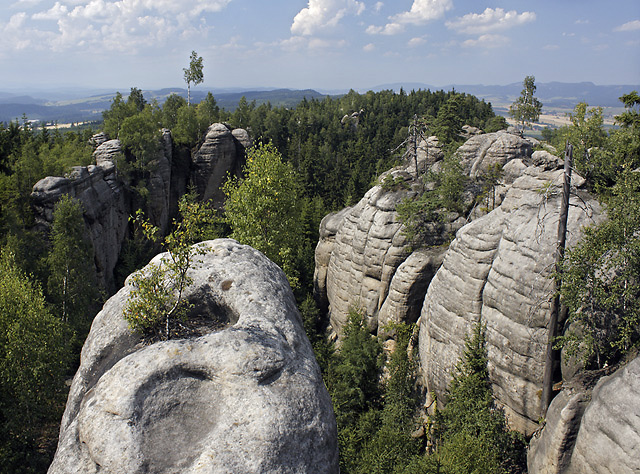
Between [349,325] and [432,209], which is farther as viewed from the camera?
[432,209]

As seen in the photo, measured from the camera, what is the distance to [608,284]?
14719 mm

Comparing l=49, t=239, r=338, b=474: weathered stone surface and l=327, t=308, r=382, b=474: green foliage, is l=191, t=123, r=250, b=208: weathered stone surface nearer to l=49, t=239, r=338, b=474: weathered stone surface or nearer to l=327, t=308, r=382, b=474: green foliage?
l=327, t=308, r=382, b=474: green foliage

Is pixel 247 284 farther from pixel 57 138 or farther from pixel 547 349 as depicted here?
pixel 57 138

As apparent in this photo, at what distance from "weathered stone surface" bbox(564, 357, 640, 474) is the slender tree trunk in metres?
2.90

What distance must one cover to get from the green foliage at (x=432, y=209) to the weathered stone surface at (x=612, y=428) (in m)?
14.0

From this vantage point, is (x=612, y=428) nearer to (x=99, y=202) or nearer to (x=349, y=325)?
(x=349, y=325)

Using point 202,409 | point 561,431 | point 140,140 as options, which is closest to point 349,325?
point 561,431

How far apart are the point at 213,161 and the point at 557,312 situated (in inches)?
2018

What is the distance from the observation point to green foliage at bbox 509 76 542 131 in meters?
73.7

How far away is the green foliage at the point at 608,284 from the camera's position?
14.1m

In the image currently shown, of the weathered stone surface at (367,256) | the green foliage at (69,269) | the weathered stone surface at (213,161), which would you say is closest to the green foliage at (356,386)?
the weathered stone surface at (367,256)

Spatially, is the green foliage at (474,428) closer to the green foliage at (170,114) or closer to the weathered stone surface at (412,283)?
the weathered stone surface at (412,283)

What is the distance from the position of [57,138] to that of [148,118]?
10313 mm

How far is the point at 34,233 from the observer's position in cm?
2916
